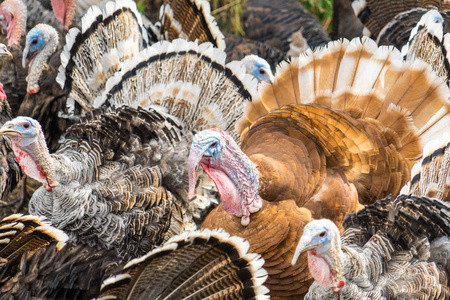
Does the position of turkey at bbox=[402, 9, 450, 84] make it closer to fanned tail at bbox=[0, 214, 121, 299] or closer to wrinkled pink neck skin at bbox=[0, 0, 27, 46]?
fanned tail at bbox=[0, 214, 121, 299]

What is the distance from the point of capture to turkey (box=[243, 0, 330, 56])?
5.48 metres

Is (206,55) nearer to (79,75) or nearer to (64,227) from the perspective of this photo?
(79,75)

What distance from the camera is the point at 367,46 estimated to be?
326 centimetres

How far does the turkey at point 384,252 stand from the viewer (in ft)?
7.50

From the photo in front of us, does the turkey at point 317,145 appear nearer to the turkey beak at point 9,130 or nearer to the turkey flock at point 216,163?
the turkey flock at point 216,163

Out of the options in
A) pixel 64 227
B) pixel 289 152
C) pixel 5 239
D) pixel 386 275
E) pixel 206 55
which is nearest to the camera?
pixel 386 275

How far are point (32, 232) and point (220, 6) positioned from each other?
4.56 m

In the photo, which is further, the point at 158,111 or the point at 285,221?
the point at 158,111

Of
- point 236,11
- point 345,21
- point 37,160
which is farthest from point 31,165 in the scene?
point 236,11

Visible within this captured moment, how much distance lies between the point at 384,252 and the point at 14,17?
3.38m

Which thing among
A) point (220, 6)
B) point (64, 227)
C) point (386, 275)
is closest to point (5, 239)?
point (64, 227)

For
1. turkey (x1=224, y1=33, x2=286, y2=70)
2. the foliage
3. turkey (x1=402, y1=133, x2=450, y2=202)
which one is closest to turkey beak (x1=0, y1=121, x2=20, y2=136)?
turkey (x1=402, y1=133, x2=450, y2=202)

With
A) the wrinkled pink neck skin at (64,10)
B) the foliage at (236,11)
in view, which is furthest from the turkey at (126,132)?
the foliage at (236,11)

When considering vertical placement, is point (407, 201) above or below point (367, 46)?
below
